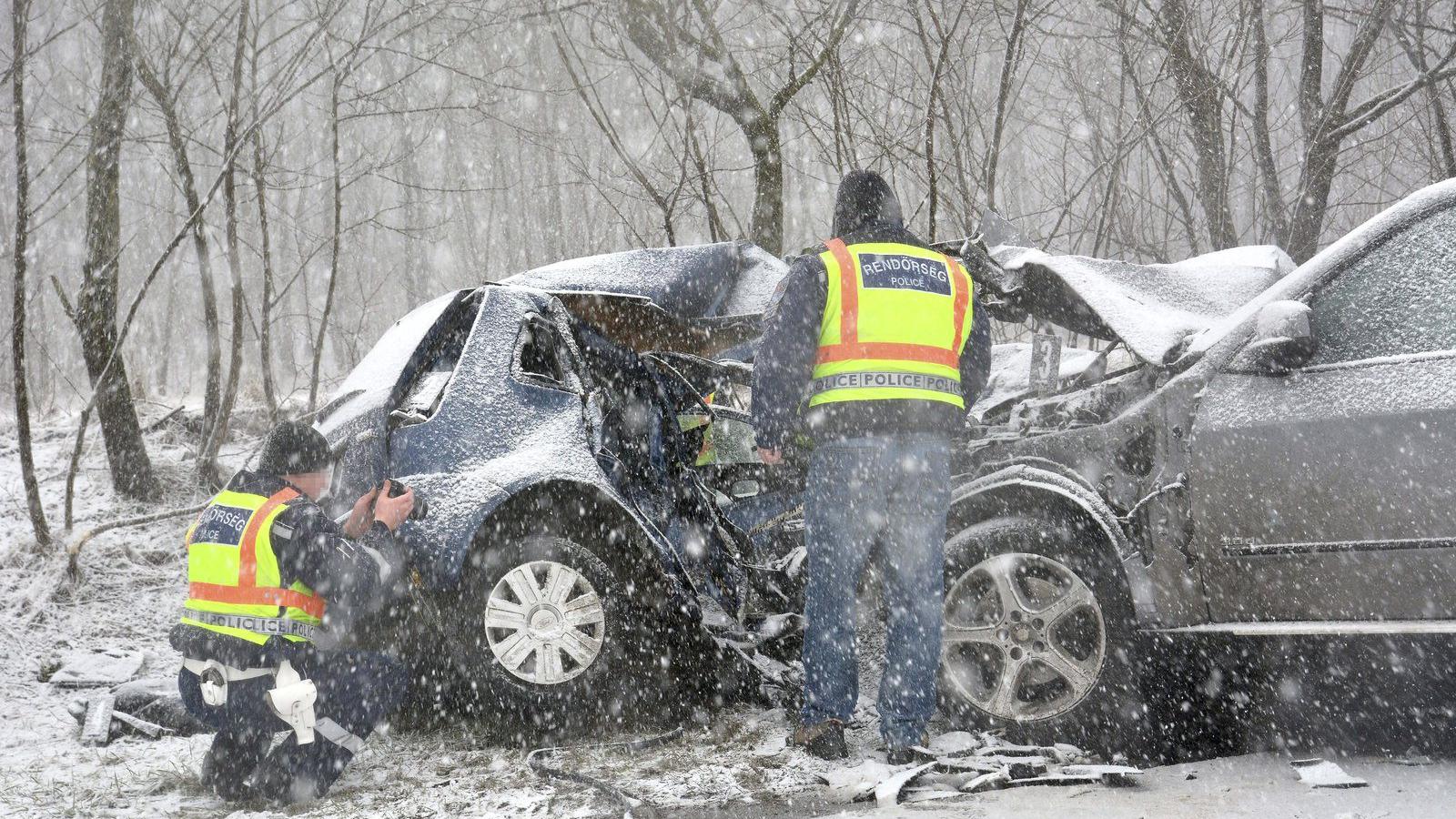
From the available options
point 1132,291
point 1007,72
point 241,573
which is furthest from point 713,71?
point 241,573

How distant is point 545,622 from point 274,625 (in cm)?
96

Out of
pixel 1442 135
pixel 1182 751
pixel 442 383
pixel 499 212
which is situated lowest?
pixel 1182 751

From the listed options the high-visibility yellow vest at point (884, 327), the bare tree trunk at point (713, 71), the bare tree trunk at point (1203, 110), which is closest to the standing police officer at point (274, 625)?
the high-visibility yellow vest at point (884, 327)

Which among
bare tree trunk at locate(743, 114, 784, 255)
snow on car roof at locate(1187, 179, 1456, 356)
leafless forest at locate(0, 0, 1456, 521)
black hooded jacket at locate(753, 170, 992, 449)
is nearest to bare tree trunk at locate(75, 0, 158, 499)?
leafless forest at locate(0, 0, 1456, 521)

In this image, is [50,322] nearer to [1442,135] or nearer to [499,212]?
[499,212]

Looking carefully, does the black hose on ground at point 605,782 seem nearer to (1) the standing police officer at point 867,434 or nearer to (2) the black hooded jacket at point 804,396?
(1) the standing police officer at point 867,434

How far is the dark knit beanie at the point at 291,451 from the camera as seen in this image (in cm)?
374

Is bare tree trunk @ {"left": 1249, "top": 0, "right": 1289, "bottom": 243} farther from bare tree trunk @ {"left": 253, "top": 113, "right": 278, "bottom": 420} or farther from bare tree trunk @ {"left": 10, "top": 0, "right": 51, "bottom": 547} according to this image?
bare tree trunk @ {"left": 10, "top": 0, "right": 51, "bottom": 547}

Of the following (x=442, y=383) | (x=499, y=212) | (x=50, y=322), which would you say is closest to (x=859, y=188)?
(x=442, y=383)

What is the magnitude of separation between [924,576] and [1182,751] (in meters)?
1.08

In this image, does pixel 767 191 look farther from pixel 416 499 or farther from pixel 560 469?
pixel 416 499

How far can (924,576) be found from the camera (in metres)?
3.75

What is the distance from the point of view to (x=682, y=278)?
16.0 feet

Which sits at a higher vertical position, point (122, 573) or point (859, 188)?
point (859, 188)
